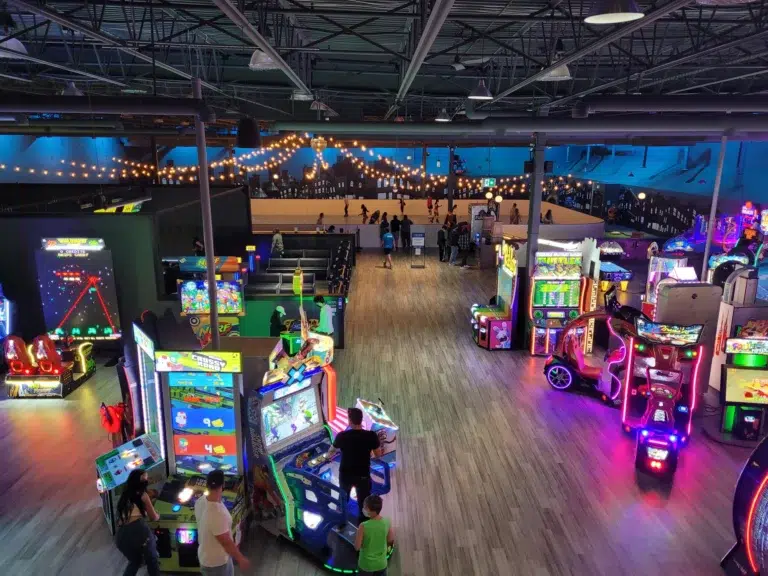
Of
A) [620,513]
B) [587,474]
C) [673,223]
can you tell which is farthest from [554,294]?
[673,223]

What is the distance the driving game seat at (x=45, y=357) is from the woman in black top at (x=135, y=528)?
4593mm

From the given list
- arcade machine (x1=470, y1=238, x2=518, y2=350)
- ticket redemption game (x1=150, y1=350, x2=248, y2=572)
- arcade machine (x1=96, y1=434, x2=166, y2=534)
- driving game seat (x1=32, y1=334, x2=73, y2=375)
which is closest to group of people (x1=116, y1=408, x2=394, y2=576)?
ticket redemption game (x1=150, y1=350, x2=248, y2=572)

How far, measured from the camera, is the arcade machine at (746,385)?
6625 mm

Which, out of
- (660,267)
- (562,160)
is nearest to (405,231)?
(660,267)

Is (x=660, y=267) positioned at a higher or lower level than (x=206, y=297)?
higher

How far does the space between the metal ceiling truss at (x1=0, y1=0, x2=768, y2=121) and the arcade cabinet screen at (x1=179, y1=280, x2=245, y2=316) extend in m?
2.87

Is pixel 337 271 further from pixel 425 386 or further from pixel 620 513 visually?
pixel 620 513

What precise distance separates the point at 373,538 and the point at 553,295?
6343 millimetres

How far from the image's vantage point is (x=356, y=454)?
4836 mm

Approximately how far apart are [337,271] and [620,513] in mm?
8134

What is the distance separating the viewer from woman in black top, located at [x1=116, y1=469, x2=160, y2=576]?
13.3 ft

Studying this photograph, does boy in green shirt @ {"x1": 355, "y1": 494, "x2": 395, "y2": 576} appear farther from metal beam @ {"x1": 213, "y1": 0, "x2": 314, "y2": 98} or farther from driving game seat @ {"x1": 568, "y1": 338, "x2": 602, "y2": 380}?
driving game seat @ {"x1": 568, "y1": 338, "x2": 602, "y2": 380}

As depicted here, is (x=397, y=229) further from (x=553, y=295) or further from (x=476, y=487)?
(x=476, y=487)

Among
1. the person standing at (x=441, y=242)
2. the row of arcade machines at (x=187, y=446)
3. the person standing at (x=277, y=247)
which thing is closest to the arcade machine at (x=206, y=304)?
the row of arcade machines at (x=187, y=446)
